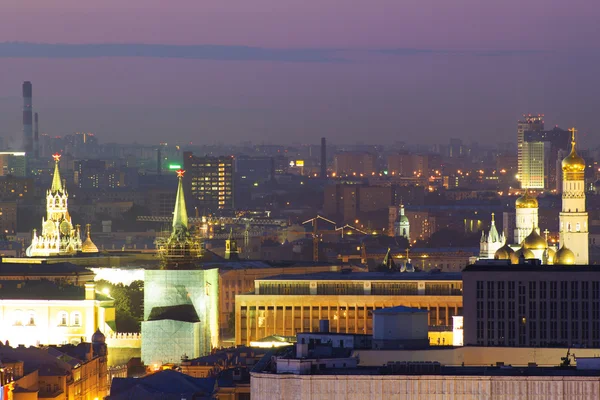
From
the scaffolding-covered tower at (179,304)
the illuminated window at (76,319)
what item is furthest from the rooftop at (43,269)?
the scaffolding-covered tower at (179,304)

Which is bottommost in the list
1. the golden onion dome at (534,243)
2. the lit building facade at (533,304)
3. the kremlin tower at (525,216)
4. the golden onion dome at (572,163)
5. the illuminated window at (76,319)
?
the illuminated window at (76,319)

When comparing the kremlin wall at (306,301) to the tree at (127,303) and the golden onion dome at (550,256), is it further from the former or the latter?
the tree at (127,303)

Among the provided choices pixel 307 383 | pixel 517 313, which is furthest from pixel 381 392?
pixel 517 313

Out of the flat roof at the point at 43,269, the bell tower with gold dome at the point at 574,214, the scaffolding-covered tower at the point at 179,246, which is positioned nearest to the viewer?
the scaffolding-covered tower at the point at 179,246

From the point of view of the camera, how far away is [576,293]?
364ft

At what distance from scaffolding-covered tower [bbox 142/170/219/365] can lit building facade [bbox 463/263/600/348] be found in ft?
62.5

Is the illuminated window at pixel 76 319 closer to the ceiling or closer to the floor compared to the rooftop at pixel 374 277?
closer to the floor

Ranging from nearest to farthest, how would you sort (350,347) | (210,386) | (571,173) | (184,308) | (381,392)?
(381,392) → (350,347) → (210,386) → (184,308) → (571,173)

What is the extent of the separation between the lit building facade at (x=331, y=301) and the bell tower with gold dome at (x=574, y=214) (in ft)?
43.0

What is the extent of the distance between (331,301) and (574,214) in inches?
919

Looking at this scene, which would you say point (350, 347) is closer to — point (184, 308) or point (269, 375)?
point (269, 375)

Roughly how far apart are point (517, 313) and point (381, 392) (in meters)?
34.3

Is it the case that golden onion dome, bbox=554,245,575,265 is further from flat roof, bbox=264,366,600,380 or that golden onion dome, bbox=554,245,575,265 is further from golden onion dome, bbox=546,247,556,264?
flat roof, bbox=264,366,600,380

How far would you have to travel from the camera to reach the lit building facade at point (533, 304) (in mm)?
109562
